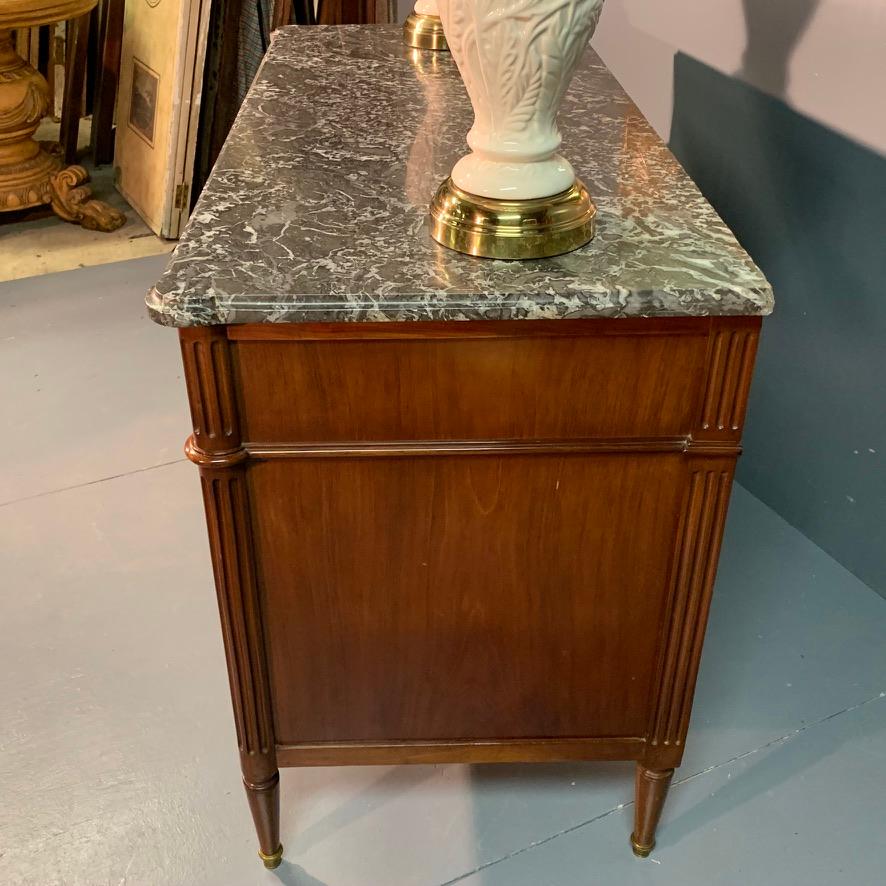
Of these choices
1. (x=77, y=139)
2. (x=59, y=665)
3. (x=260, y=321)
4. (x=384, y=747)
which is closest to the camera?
(x=260, y=321)

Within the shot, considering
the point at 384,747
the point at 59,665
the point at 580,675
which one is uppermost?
the point at 580,675

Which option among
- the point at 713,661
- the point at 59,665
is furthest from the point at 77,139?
the point at 713,661

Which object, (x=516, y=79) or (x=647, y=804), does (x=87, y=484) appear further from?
(x=516, y=79)

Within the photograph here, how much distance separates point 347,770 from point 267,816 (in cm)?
20

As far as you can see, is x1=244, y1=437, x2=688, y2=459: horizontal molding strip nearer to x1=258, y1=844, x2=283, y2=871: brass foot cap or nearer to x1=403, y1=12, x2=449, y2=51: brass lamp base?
x1=258, y1=844, x2=283, y2=871: brass foot cap

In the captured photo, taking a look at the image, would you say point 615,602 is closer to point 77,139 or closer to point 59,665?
point 59,665

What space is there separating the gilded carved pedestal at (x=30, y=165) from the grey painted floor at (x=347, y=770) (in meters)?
1.33

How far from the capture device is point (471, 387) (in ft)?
2.85

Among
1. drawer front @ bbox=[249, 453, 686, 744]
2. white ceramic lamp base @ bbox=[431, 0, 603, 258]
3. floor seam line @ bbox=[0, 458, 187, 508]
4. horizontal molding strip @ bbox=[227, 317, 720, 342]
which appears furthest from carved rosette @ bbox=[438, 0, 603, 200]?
floor seam line @ bbox=[0, 458, 187, 508]

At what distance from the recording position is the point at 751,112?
159 centimetres

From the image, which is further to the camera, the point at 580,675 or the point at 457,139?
the point at 457,139

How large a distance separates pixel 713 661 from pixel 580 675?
0.53 m

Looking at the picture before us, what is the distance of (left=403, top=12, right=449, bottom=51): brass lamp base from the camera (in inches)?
59.6

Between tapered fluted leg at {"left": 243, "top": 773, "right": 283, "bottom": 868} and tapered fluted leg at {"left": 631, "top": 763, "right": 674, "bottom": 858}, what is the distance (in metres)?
0.46
